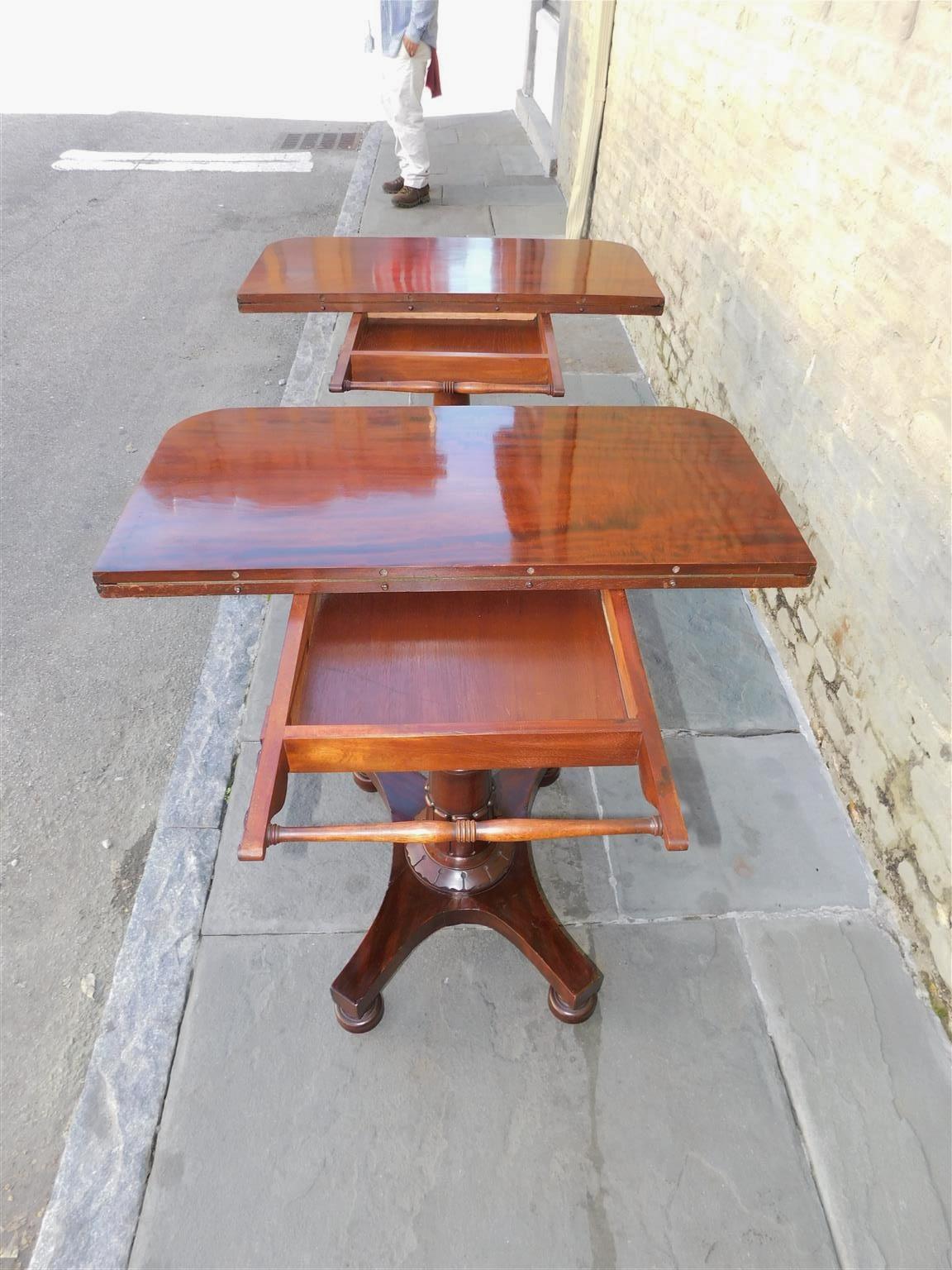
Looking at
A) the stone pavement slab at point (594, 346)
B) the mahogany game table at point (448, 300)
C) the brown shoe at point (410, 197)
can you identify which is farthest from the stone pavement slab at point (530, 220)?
the mahogany game table at point (448, 300)

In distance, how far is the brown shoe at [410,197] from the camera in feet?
20.4

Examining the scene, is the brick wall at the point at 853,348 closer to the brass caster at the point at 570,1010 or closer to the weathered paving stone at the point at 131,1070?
the brass caster at the point at 570,1010

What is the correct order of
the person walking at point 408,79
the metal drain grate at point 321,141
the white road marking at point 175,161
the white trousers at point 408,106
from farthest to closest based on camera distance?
1. the metal drain grate at point 321,141
2. the white road marking at point 175,161
3. the white trousers at point 408,106
4. the person walking at point 408,79

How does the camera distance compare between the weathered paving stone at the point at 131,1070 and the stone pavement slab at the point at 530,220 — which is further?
the stone pavement slab at the point at 530,220

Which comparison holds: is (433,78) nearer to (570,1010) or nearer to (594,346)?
(594,346)

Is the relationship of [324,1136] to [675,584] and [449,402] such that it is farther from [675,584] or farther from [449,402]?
[449,402]

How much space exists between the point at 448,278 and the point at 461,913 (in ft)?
6.61

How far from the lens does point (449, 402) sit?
8.66 feet

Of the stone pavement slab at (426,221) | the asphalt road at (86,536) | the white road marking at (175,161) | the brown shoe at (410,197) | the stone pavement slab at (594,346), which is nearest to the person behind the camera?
the asphalt road at (86,536)

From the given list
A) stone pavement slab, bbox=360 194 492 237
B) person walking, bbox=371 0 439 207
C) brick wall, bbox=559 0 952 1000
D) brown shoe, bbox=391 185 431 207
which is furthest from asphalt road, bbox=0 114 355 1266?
brick wall, bbox=559 0 952 1000

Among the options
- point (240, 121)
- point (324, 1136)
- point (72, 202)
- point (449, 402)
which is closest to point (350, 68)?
point (240, 121)

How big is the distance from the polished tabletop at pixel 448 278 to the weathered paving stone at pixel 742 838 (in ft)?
4.83

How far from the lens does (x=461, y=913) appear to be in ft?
6.07

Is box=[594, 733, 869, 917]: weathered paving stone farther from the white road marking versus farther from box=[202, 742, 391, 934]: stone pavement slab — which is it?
the white road marking
